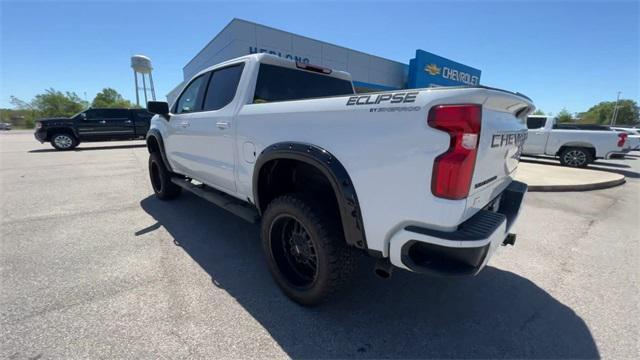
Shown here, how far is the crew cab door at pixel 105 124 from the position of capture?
13327 millimetres

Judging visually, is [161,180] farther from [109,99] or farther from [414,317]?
[109,99]

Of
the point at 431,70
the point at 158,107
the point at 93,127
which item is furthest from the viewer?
the point at 431,70

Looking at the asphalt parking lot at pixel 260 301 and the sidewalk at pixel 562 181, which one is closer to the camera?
the asphalt parking lot at pixel 260 301

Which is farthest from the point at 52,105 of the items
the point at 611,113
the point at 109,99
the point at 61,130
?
the point at 611,113

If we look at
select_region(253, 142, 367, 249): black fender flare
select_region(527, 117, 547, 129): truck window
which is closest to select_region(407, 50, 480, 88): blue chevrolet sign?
select_region(527, 117, 547, 129): truck window

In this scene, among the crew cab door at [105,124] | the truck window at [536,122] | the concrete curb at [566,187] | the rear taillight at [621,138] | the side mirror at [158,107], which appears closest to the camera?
the side mirror at [158,107]

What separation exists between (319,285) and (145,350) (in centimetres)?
121

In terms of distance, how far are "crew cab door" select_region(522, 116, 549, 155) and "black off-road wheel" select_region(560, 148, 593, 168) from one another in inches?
25.8

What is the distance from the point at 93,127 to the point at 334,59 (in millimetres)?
13293

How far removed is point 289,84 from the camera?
3090 mm

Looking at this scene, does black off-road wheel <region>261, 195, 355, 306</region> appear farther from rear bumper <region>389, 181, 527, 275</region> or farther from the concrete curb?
the concrete curb

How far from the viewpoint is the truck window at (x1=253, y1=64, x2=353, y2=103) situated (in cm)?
288

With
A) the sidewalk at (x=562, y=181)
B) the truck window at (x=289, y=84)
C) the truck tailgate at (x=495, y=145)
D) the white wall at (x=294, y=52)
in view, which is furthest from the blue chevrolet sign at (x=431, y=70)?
the truck tailgate at (x=495, y=145)

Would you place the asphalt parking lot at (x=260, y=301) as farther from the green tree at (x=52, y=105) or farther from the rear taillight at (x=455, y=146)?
the green tree at (x=52, y=105)
